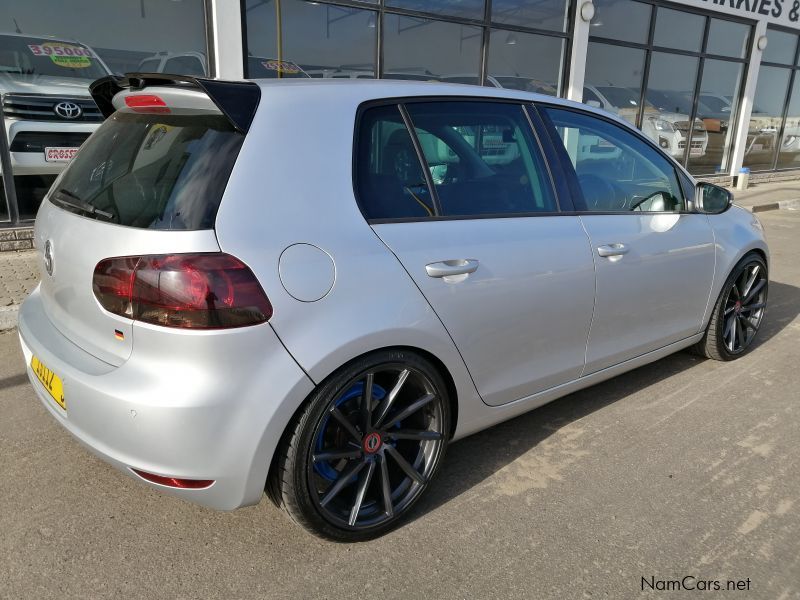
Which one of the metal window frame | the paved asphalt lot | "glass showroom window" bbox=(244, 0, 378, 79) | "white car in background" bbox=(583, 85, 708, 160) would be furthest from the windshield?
the metal window frame

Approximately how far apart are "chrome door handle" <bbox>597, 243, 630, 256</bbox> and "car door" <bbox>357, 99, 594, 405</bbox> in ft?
0.29

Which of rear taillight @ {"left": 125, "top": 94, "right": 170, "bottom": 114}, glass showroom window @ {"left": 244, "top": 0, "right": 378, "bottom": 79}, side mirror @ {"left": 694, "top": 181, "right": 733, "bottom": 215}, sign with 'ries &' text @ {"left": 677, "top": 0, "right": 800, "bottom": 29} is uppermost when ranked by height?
sign with 'ries &' text @ {"left": 677, "top": 0, "right": 800, "bottom": 29}

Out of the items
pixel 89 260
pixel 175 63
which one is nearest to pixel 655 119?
pixel 175 63

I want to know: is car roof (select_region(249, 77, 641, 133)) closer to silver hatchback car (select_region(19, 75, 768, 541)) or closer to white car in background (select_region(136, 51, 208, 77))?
silver hatchback car (select_region(19, 75, 768, 541))

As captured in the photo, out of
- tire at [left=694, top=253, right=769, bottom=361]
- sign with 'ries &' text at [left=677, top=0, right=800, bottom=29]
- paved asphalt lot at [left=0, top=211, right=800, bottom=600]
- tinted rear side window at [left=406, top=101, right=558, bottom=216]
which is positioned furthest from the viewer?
sign with 'ries &' text at [left=677, top=0, right=800, bottom=29]

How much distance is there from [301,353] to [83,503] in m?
1.25

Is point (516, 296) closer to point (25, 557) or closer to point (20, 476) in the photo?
point (25, 557)

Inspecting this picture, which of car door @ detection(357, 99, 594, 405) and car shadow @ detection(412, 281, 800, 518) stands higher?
car door @ detection(357, 99, 594, 405)

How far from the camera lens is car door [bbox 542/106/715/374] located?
9.63ft

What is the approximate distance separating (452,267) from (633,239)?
3.90ft

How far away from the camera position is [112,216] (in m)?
2.06

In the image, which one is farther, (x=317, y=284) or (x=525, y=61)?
(x=525, y=61)

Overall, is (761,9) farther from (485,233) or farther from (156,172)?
(156,172)

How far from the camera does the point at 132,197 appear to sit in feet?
6.81
